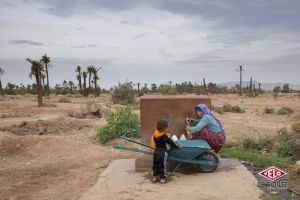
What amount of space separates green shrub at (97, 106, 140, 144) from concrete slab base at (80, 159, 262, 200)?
470 centimetres

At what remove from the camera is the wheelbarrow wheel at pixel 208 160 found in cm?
748

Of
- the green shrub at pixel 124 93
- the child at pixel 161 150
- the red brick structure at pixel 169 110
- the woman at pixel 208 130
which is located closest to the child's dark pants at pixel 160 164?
the child at pixel 161 150

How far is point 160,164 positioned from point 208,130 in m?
1.27

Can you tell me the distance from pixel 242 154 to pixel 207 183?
3015 mm

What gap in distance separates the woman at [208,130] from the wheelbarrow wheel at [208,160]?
1.17ft

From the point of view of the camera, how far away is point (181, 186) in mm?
6715

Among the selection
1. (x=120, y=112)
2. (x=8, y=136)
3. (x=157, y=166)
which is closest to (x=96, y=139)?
(x=120, y=112)

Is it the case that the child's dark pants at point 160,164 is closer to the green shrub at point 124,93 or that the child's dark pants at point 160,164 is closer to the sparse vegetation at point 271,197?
the sparse vegetation at point 271,197

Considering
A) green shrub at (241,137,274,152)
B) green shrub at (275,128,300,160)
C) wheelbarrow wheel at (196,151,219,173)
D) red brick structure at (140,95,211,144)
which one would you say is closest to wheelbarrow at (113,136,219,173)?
wheelbarrow wheel at (196,151,219,173)

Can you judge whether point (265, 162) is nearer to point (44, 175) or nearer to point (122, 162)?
point (122, 162)

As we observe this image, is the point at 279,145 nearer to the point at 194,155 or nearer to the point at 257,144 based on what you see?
the point at 257,144

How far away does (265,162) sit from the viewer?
892 cm

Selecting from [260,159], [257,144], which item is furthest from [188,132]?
[257,144]

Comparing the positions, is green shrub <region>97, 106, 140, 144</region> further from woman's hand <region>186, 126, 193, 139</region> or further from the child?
the child
